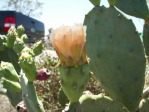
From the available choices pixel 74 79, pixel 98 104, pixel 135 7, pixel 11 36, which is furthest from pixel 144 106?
pixel 11 36

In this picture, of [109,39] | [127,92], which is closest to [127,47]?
[109,39]

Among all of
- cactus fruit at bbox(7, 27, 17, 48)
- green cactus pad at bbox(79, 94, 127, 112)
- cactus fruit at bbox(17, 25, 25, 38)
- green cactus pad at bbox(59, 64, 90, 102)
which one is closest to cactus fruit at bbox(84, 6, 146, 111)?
green cactus pad at bbox(79, 94, 127, 112)

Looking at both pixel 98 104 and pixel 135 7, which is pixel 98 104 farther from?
pixel 135 7

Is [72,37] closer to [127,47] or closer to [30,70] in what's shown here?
[30,70]

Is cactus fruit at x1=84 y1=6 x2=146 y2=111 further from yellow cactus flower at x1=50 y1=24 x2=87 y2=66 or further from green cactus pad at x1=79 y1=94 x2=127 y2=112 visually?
yellow cactus flower at x1=50 y1=24 x2=87 y2=66

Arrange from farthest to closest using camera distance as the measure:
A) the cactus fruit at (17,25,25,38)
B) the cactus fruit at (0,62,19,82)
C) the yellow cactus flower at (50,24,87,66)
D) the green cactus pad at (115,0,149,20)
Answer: the cactus fruit at (17,25,25,38) < the green cactus pad at (115,0,149,20) < the cactus fruit at (0,62,19,82) < the yellow cactus flower at (50,24,87,66)

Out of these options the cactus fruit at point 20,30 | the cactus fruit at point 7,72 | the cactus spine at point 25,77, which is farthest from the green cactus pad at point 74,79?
the cactus fruit at point 20,30

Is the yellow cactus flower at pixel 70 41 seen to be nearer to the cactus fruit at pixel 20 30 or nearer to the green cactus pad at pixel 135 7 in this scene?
the green cactus pad at pixel 135 7
